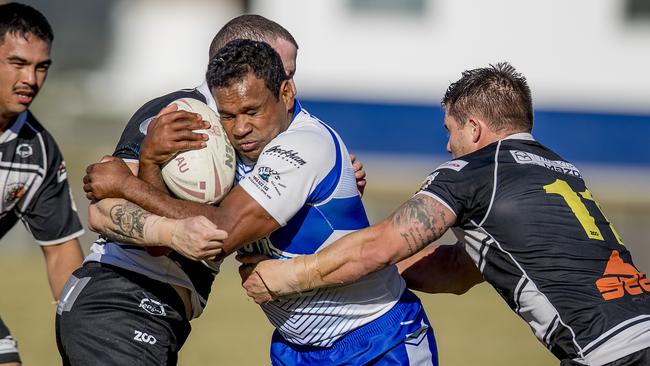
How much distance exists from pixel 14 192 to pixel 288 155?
2.78 meters

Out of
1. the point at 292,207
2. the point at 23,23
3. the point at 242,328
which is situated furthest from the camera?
the point at 242,328

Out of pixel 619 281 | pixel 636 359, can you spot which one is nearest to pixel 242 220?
pixel 619 281

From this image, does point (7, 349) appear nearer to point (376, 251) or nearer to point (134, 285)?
point (134, 285)

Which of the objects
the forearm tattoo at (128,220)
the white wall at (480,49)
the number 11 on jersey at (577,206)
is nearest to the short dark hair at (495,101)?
the number 11 on jersey at (577,206)

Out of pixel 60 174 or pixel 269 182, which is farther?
pixel 60 174

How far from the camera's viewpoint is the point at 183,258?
582cm

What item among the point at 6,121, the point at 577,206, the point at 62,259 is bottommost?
the point at 62,259

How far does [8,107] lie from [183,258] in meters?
2.01

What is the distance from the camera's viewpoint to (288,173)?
5.21m

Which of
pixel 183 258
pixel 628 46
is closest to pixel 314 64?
pixel 628 46

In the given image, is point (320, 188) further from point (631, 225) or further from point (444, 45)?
point (444, 45)

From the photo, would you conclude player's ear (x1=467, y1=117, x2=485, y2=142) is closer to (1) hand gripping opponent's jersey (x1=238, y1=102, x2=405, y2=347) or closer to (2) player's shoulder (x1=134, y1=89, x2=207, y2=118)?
(1) hand gripping opponent's jersey (x1=238, y1=102, x2=405, y2=347)

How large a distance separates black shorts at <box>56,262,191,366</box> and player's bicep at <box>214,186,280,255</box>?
2.53 ft

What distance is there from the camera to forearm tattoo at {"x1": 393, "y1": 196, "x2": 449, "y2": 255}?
208 inches
